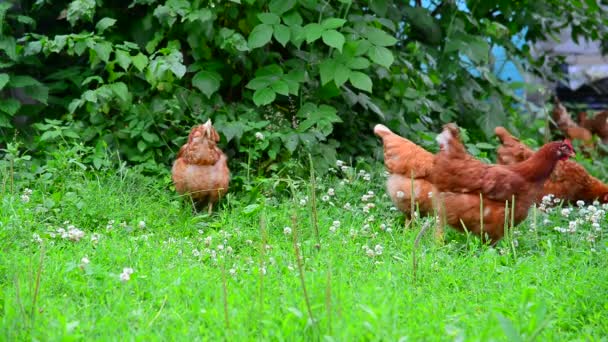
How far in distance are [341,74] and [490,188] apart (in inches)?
61.3

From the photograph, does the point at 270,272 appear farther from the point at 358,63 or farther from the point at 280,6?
the point at 280,6

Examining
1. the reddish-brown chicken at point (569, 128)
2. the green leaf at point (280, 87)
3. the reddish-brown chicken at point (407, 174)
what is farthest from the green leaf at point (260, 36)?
the reddish-brown chicken at point (569, 128)

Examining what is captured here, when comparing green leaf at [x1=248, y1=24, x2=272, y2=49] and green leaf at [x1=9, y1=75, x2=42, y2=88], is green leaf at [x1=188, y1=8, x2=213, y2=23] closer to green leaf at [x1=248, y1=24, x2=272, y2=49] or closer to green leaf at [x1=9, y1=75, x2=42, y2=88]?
green leaf at [x1=248, y1=24, x2=272, y2=49]

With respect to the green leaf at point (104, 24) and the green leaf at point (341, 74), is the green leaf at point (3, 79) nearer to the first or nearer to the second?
the green leaf at point (104, 24)

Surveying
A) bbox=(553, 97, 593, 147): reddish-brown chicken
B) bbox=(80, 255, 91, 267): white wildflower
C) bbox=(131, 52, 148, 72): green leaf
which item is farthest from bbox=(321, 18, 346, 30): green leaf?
bbox=(553, 97, 593, 147): reddish-brown chicken

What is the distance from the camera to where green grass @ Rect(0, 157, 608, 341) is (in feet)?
12.0

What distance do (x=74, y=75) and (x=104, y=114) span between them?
1.57ft

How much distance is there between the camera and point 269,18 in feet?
21.6

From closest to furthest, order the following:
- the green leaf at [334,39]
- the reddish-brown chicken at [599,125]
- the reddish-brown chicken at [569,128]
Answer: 1. the green leaf at [334,39]
2. the reddish-brown chicken at [569,128]
3. the reddish-brown chicken at [599,125]

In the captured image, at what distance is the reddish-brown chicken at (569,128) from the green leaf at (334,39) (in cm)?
508

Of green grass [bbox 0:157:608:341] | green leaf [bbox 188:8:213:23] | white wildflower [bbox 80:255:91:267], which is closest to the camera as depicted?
green grass [bbox 0:157:608:341]

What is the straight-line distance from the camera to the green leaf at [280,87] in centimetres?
662

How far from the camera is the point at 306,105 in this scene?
7.00 m

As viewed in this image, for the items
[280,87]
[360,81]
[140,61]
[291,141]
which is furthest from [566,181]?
[140,61]
